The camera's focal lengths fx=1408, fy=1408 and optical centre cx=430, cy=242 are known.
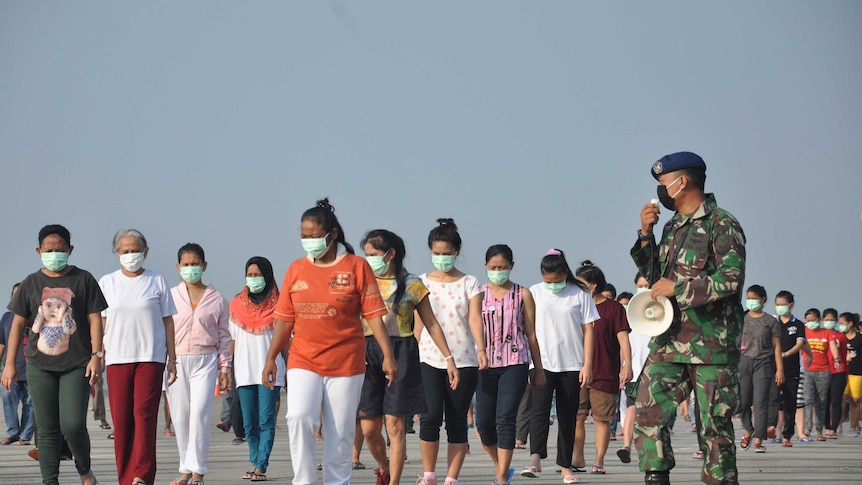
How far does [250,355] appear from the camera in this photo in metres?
13.4

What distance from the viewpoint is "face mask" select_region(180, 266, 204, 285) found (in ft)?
40.8

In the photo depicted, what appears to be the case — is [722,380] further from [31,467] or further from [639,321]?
[31,467]

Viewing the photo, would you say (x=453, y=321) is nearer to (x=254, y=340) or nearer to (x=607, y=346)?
(x=254, y=340)

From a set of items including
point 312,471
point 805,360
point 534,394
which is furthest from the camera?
point 805,360

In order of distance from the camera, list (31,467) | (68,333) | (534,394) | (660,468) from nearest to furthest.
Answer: (660,468)
(68,333)
(534,394)
(31,467)

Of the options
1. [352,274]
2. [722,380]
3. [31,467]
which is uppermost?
[352,274]

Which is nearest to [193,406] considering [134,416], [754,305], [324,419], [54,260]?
[134,416]

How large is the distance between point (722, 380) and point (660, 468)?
604 millimetres

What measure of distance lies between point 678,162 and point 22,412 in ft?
41.9

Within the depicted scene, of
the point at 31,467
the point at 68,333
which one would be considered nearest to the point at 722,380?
the point at 68,333

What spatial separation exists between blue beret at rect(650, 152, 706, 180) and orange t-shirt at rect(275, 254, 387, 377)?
2.02 m

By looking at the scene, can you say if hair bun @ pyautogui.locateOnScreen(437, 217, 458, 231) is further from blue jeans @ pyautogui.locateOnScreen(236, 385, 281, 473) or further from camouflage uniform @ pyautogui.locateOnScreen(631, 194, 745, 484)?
camouflage uniform @ pyautogui.locateOnScreen(631, 194, 745, 484)

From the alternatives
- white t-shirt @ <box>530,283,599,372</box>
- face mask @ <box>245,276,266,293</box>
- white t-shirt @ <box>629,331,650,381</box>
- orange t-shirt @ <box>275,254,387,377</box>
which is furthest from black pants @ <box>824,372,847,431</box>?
orange t-shirt @ <box>275,254,387,377</box>

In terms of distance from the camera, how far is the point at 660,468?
7816 millimetres
